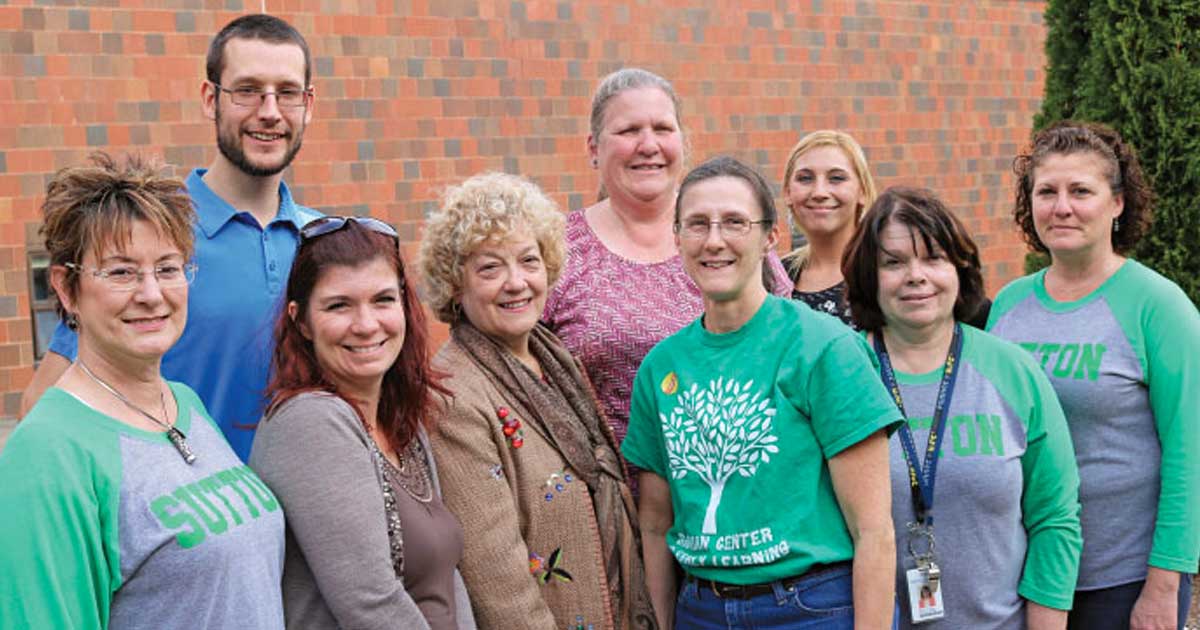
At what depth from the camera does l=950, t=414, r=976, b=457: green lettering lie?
10.4 feet

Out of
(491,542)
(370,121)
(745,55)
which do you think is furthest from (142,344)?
(745,55)

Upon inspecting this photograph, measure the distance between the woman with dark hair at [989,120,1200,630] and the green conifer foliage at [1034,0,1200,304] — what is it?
2.74 m

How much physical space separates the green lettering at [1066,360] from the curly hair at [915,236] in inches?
12.2

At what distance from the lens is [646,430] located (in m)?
3.25

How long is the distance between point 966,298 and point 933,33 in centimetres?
713

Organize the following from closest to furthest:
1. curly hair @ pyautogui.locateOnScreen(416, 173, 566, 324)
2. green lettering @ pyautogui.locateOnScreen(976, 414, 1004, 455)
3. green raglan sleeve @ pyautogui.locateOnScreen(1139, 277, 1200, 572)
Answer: green lettering @ pyautogui.locateOnScreen(976, 414, 1004, 455) → curly hair @ pyautogui.locateOnScreen(416, 173, 566, 324) → green raglan sleeve @ pyautogui.locateOnScreen(1139, 277, 1200, 572)

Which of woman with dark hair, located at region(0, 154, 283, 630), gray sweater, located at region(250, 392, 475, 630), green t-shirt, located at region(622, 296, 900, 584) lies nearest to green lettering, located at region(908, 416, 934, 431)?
green t-shirt, located at region(622, 296, 900, 584)

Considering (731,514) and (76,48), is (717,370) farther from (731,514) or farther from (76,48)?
(76,48)

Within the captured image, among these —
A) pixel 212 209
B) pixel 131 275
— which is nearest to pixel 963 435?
pixel 131 275

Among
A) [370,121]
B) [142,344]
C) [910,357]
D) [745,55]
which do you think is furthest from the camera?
[745,55]

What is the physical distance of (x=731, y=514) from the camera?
2.98m

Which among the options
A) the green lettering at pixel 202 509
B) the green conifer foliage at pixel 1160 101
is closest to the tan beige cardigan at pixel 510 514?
the green lettering at pixel 202 509

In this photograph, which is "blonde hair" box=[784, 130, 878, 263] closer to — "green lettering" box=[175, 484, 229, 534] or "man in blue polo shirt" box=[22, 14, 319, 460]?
"man in blue polo shirt" box=[22, 14, 319, 460]

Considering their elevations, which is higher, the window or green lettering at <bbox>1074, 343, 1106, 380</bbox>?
the window
